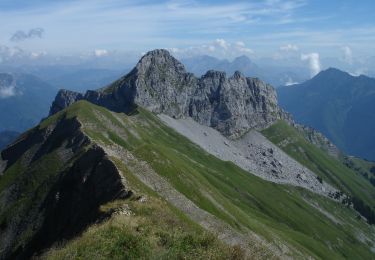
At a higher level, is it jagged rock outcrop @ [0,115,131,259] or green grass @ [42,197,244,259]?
green grass @ [42,197,244,259]

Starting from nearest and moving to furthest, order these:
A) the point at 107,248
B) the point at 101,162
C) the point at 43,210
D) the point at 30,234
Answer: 1. the point at 107,248
2. the point at 101,162
3. the point at 30,234
4. the point at 43,210

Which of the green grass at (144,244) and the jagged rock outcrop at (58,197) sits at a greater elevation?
the green grass at (144,244)

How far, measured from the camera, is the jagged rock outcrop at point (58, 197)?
6869cm

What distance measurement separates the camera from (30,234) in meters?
86.8

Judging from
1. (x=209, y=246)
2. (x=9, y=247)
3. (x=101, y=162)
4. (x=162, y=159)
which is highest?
(x=209, y=246)

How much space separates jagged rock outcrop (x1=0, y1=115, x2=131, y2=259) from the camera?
2704 inches

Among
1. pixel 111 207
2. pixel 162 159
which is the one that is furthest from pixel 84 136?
pixel 111 207

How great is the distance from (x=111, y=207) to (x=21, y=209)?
6249 centimetres

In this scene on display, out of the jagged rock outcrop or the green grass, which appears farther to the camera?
the jagged rock outcrop

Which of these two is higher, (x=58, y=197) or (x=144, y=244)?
(x=144, y=244)

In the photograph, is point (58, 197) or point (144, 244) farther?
point (58, 197)

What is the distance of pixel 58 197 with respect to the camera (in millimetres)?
90500

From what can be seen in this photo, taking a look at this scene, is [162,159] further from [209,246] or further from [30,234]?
[209,246]

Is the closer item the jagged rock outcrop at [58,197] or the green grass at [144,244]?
the green grass at [144,244]
